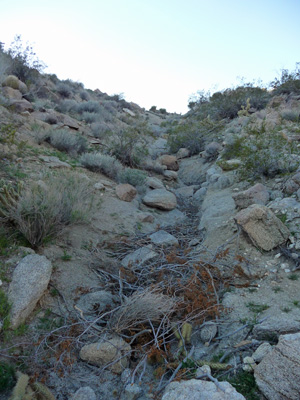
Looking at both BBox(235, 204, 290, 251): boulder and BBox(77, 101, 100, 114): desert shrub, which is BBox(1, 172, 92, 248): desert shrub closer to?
BBox(235, 204, 290, 251): boulder

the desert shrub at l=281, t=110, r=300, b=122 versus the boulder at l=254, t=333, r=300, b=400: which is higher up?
the desert shrub at l=281, t=110, r=300, b=122

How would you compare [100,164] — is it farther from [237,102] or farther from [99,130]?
[237,102]

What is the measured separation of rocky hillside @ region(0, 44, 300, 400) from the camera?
8.57 feet

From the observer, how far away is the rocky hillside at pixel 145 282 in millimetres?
2611

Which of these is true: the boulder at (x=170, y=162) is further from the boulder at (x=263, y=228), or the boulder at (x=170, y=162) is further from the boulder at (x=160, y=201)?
the boulder at (x=263, y=228)

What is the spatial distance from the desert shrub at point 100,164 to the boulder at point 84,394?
634 centimetres

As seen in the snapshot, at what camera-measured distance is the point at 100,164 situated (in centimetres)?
847

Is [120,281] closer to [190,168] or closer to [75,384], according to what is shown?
[75,384]

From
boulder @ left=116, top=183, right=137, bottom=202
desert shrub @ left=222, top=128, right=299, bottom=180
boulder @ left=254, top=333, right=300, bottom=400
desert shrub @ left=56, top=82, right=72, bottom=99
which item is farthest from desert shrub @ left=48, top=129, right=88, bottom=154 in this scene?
desert shrub @ left=56, top=82, right=72, bottom=99

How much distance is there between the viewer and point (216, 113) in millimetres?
16422

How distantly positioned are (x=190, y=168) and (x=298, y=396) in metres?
9.80

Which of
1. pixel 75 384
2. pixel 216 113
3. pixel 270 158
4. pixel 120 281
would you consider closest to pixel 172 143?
pixel 216 113

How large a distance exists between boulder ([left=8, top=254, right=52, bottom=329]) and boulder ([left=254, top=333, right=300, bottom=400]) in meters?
2.24

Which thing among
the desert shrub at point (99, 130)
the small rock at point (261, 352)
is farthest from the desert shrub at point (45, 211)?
the desert shrub at point (99, 130)
